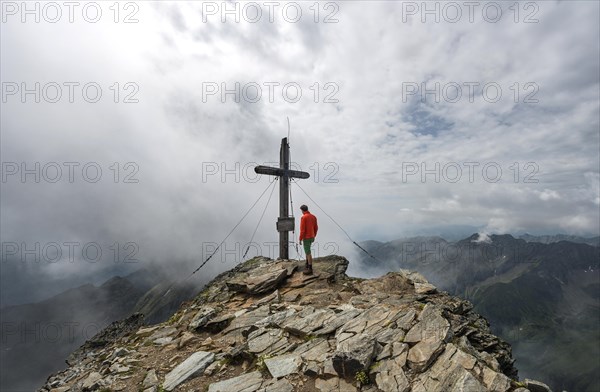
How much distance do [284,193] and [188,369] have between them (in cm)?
1335

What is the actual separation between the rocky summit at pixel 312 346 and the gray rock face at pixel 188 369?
0.14 ft

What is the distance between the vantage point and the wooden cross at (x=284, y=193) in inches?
868

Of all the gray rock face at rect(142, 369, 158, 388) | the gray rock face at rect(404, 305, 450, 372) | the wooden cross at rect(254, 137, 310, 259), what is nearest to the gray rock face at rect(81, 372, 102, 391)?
the gray rock face at rect(142, 369, 158, 388)

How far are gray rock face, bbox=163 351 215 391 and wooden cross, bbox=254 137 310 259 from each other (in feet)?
35.8

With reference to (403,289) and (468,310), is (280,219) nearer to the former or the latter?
(403,289)

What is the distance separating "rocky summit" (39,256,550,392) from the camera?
9352 mm

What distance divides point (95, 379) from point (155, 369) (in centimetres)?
264

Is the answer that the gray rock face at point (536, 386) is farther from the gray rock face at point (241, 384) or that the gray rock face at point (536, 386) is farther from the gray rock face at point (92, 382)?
the gray rock face at point (92, 382)

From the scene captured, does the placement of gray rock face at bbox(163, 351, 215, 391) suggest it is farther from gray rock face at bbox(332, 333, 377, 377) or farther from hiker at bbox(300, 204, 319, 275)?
hiker at bbox(300, 204, 319, 275)

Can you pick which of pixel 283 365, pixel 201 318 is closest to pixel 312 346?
pixel 283 365

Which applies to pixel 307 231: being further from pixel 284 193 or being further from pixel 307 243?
pixel 284 193

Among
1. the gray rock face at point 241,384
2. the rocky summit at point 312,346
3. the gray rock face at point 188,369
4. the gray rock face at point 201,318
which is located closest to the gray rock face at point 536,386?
the rocky summit at point 312,346

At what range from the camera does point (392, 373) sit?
932cm

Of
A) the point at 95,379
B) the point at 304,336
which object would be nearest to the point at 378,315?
the point at 304,336
